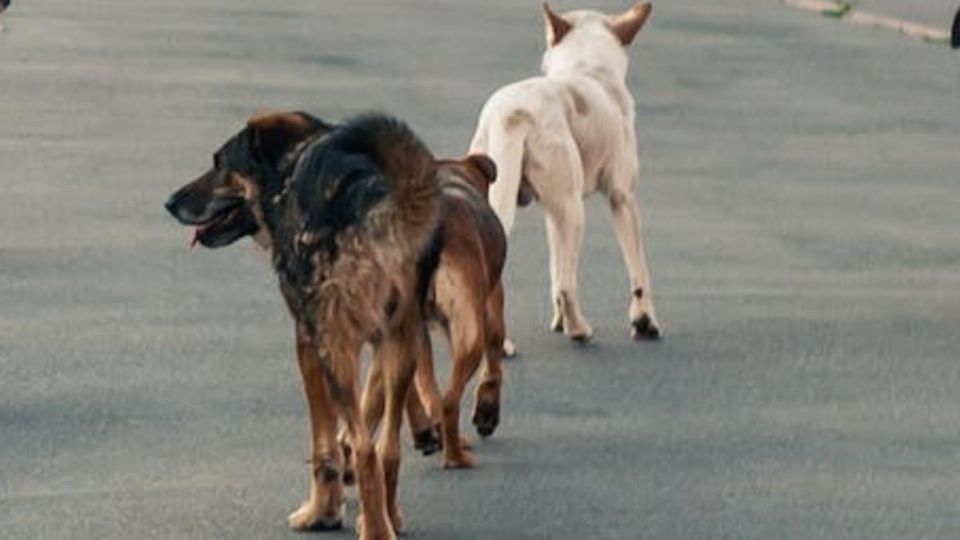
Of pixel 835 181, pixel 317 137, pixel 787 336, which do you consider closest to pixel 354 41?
pixel 835 181

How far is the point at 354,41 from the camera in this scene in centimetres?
2612

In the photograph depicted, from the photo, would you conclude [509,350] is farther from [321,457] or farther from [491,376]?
[321,457]

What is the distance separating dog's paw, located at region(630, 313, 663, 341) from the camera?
13.9m

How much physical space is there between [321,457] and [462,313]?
72 cm

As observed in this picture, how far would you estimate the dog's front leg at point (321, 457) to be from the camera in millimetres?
10180

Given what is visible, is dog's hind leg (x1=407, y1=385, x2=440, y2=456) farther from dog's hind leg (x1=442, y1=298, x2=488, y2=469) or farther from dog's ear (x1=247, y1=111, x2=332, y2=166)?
dog's ear (x1=247, y1=111, x2=332, y2=166)

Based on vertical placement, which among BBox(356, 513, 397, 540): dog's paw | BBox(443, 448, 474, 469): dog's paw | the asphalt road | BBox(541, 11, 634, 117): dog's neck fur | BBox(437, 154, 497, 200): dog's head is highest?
BBox(437, 154, 497, 200): dog's head

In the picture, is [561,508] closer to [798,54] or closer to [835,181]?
[835,181]

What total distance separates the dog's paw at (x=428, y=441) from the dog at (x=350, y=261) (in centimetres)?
104

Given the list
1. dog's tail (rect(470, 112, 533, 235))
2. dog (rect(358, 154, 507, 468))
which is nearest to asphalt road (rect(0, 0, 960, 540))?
dog (rect(358, 154, 507, 468))

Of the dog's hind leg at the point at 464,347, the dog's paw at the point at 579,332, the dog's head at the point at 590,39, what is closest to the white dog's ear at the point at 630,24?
the dog's head at the point at 590,39

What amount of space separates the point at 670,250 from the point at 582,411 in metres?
3.98

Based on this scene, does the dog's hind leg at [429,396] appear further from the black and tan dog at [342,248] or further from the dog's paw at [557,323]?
the dog's paw at [557,323]

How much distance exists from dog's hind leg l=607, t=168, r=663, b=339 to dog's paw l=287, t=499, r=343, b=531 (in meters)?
3.77
